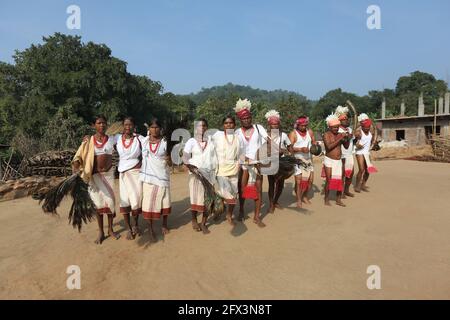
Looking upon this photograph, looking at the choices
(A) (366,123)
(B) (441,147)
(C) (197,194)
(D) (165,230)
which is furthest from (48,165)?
(B) (441,147)

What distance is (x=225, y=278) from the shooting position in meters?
3.48

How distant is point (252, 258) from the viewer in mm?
3941

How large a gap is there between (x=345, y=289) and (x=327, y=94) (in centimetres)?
5614

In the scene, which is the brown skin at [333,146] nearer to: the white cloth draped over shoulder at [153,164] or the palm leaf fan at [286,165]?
the palm leaf fan at [286,165]

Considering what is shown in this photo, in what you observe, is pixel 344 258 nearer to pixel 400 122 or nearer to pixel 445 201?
pixel 445 201

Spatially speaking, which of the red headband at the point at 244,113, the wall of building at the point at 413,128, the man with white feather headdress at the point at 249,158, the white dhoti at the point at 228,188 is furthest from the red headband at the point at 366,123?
the wall of building at the point at 413,128

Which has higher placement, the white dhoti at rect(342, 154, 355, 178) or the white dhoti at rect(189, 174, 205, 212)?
the white dhoti at rect(342, 154, 355, 178)

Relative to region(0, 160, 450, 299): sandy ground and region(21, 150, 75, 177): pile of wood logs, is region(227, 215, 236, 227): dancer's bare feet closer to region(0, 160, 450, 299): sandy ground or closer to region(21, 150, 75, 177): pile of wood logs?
region(0, 160, 450, 299): sandy ground

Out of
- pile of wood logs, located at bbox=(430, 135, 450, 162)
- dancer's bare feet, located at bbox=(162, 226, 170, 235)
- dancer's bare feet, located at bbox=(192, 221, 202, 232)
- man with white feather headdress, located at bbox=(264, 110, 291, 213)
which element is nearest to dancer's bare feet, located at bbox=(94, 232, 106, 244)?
dancer's bare feet, located at bbox=(162, 226, 170, 235)

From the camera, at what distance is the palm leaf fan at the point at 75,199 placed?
4.52 metres

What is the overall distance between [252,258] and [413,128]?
22.6m

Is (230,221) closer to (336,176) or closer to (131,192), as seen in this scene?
(131,192)

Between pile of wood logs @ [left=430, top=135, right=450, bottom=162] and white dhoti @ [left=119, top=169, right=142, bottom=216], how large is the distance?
49.9ft

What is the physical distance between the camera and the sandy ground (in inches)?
128
